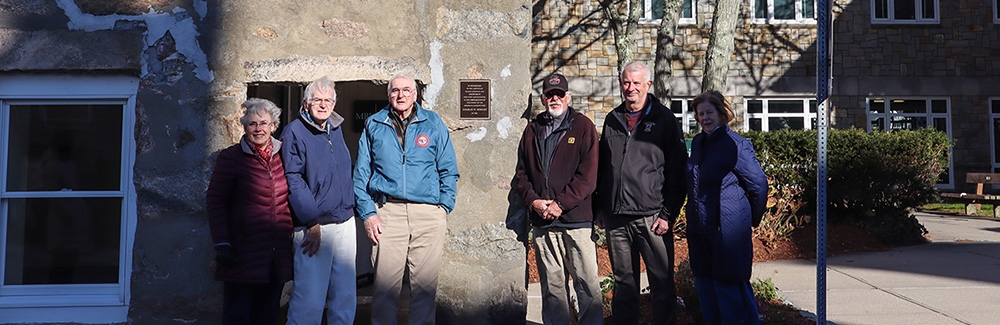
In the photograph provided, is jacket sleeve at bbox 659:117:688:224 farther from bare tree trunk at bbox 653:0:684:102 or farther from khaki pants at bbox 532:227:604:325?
bare tree trunk at bbox 653:0:684:102

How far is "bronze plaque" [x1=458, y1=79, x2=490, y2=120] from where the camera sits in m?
4.73

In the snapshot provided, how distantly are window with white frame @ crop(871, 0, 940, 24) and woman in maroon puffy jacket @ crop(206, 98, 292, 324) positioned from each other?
50.5 ft

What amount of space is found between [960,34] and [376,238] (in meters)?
16.1

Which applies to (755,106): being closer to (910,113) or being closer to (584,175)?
(910,113)

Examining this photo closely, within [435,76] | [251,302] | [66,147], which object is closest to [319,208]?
[251,302]

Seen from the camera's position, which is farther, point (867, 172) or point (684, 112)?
point (684, 112)

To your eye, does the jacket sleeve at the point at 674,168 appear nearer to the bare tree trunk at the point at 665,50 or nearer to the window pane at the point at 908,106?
the bare tree trunk at the point at 665,50

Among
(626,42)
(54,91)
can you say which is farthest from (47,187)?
(626,42)

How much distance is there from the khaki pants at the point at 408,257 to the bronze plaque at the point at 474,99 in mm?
660

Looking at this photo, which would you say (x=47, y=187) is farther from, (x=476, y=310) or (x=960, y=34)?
(x=960, y=34)

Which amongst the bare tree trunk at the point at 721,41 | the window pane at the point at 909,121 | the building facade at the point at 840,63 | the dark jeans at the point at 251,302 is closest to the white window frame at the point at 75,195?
the dark jeans at the point at 251,302

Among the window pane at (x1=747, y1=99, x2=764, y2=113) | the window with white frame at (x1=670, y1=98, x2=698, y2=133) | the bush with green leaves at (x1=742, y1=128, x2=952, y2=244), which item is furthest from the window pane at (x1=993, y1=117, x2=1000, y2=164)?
the bush with green leaves at (x1=742, y1=128, x2=952, y2=244)

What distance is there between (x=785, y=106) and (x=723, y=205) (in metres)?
13.1

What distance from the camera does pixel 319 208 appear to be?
4.09m
